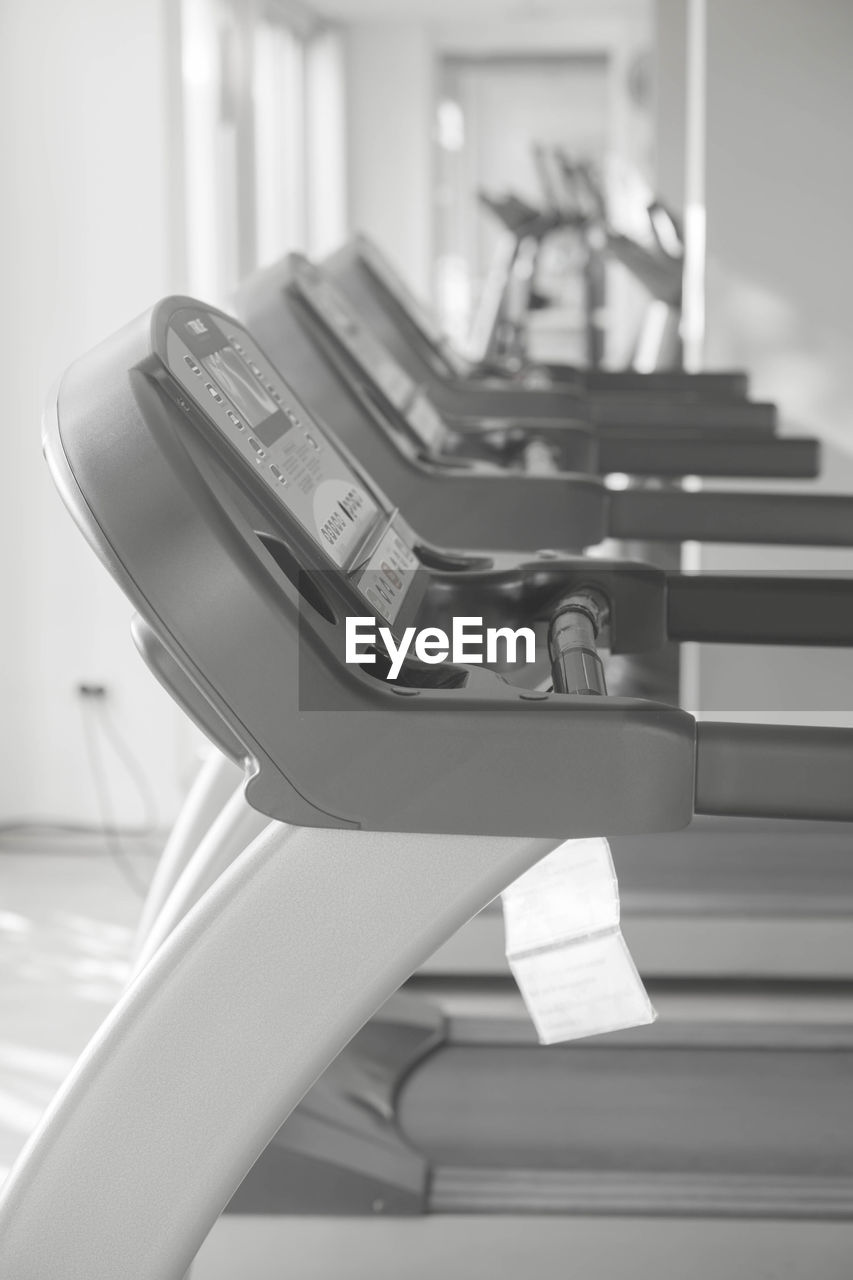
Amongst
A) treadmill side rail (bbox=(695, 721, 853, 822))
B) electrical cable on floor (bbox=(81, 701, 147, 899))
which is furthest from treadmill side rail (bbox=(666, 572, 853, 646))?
electrical cable on floor (bbox=(81, 701, 147, 899))

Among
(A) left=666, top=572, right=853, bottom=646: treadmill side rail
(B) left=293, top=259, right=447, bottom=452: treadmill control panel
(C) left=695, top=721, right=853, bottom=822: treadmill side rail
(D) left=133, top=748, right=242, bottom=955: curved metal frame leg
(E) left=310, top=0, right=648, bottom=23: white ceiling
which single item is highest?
(E) left=310, top=0, right=648, bottom=23: white ceiling

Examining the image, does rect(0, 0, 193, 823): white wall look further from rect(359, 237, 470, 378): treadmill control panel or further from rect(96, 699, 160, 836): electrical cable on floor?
rect(359, 237, 470, 378): treadmill control panel

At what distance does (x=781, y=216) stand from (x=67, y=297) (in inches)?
61.4

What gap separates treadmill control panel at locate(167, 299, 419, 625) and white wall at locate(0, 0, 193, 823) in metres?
2.19

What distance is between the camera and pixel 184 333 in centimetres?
112

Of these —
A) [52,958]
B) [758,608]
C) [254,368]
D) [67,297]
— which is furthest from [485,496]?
[67,297]

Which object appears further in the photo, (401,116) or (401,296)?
(401,116)

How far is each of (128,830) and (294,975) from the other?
2686 mm

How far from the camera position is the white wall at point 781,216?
2.96 m

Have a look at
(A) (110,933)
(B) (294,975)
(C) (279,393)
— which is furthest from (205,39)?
(B) (294,975)

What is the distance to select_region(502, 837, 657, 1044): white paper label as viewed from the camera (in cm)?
111

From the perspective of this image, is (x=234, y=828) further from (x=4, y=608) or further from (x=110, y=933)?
(x=4, y=608)

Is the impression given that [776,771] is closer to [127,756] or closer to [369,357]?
[369,357]

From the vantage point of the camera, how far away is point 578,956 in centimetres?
113
